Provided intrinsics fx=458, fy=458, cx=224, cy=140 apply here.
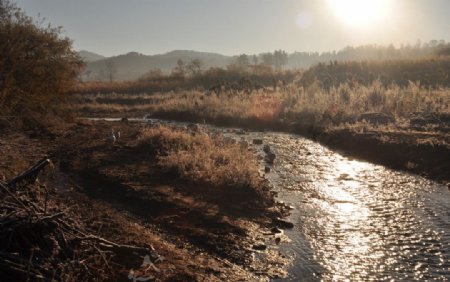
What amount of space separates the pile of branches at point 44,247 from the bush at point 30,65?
852 cm

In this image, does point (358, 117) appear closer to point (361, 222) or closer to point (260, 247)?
point (361, 222)

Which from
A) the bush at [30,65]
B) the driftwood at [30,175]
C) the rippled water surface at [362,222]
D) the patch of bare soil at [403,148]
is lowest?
the rippled water surface at [362,222]

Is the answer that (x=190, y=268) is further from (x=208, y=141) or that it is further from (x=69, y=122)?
(x=69, y=122)

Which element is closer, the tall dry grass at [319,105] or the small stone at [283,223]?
the small stone at [283,223]

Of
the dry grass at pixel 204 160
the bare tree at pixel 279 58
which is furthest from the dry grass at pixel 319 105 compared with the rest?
the bare tree at pixel 279 58

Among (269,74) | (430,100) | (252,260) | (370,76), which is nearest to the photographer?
(252,260)

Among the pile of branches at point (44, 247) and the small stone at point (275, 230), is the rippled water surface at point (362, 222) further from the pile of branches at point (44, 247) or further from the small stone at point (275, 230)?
the pile of branches at point (44, 247)

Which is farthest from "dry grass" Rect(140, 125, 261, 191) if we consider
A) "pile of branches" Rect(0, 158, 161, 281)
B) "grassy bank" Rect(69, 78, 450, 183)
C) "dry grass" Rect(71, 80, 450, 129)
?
"dry grass" Rect(71, 80, 450, 129)

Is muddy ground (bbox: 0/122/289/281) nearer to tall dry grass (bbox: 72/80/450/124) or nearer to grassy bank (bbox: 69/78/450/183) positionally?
grassy bank (bbox: 69/78/450/183)

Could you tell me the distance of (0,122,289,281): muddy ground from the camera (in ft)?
22.2

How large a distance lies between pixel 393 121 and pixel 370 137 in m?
2.59

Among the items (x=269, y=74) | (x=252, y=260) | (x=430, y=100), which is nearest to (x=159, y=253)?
(x=252, y=260)

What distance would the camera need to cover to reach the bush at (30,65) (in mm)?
14414

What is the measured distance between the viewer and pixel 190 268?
21.4ft
